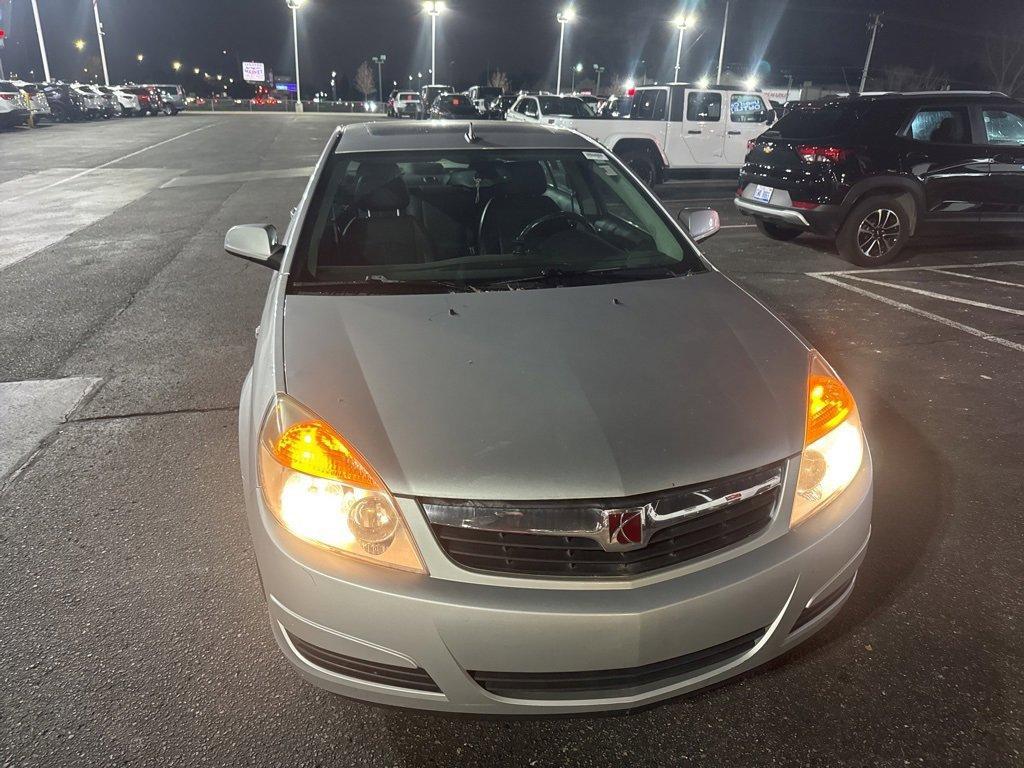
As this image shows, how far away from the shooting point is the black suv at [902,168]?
24.5 ft

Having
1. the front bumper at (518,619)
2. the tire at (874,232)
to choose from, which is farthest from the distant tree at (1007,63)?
the front bumper at (518,619)

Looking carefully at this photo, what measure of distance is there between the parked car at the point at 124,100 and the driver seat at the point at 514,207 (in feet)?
141

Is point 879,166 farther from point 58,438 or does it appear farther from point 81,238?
point 81,238

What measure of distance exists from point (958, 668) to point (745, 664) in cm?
92

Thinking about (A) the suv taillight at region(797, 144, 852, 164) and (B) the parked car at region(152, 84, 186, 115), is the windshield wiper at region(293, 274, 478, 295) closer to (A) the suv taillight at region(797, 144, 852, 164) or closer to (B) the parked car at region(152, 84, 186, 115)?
(A) the suv taillight at region(797, 144, 852, 164)

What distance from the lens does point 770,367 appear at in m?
2.25

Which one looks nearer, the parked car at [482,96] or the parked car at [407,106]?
the parked car at [482,96]

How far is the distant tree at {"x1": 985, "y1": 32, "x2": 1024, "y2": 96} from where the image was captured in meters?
43.4

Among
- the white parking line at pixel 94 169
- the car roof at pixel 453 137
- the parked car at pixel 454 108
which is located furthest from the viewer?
the parked car at pixel 454 108

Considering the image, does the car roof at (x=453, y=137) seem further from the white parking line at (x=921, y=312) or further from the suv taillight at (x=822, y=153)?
the suv taillight at (x=822, y=153)

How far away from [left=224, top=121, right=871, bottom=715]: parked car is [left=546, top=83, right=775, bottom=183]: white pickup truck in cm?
1159

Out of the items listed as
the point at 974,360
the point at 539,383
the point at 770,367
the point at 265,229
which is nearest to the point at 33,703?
the point at 539,383

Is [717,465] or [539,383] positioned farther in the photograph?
[539,383]

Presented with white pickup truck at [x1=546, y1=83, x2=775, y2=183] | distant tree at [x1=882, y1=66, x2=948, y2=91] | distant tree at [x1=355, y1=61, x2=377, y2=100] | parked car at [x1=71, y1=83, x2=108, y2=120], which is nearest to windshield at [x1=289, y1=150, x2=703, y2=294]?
white pickup truck at [x1=546, y1=83, x2=775, y2=183]
